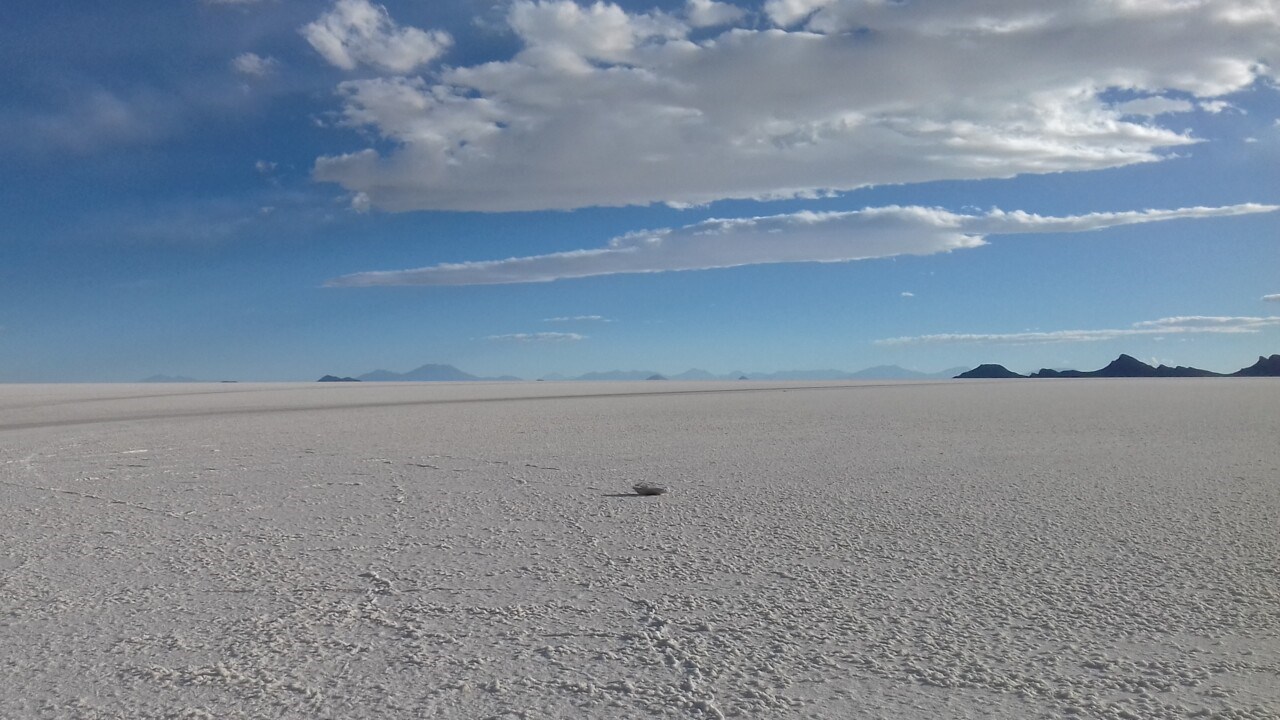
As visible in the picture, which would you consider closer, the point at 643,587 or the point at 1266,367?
the point at 643,587

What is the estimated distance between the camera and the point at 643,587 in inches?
170

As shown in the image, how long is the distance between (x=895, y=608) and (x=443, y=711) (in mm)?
1961

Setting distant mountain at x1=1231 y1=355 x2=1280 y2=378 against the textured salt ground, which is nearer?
the textured salt ground

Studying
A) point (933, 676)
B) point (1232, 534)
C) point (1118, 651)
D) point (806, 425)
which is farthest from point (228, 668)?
point (806, 425)

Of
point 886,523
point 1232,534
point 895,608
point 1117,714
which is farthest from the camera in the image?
point 886,523

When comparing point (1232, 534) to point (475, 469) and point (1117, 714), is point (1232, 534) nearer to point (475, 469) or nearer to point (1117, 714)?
point (1117, 714)

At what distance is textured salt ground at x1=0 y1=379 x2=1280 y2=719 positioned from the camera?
3078mm

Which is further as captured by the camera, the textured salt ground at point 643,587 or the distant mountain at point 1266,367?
the distant mountain at point 1266,367

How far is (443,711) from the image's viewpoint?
2910 millimetres

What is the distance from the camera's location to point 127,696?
9.95 ft

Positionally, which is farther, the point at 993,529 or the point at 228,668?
the point at 993,529

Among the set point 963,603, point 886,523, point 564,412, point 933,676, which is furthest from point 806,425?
point 933,676

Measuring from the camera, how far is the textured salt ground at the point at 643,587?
10.1ft

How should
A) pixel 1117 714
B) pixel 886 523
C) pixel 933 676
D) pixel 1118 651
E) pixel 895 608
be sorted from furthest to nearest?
pixel 886 523 → pixel 895 608 → pixel 1118 651 → pixel 933 676 → pixel 1117 714
